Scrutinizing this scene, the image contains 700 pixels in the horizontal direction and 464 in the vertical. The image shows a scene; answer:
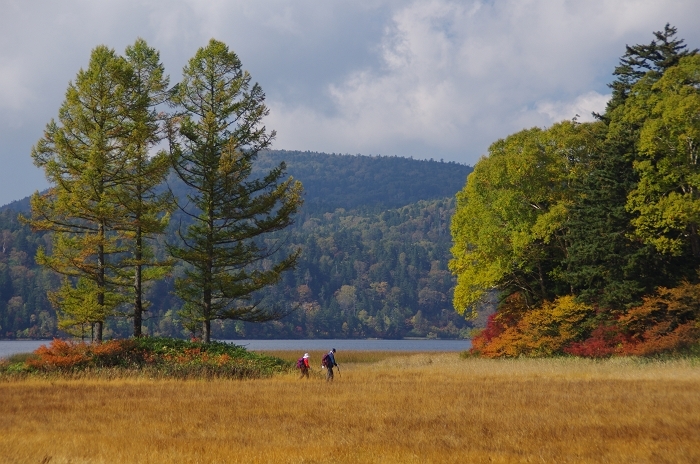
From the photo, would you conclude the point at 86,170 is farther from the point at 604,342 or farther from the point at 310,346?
the point at 310,346

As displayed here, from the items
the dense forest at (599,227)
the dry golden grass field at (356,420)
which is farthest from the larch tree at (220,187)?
the dense forest at (599,227)

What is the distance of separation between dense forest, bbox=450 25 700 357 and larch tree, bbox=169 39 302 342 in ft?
48.7

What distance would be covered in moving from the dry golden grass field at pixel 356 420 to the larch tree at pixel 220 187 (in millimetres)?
7985

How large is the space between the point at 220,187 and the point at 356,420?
2160 centimetres

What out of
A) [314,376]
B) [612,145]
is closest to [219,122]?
[314,376]

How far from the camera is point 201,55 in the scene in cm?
3853

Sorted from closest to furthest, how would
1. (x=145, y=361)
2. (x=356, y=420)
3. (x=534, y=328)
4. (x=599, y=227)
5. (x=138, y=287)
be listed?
(x=356, y=420)
(x=145, y=361)
(x=138, y=287)
(x=599, y=227)
(x=534, y=328)

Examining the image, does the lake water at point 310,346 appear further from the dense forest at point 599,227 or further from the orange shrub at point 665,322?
the orange shrub at point 665,322

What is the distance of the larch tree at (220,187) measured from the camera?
123 ft

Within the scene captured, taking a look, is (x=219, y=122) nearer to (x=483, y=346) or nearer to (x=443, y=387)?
(x=443, y=387)

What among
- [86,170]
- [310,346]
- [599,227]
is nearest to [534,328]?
[599,227]

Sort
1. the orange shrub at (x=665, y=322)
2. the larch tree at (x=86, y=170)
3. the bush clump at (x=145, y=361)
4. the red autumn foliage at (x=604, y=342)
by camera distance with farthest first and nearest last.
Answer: the red autumn foliage at (x=604, y=342) → the orange shrub at (x=665, y=322) → the larch tree at (x=86, y=170) → the bush clump at (x=145, y=361)

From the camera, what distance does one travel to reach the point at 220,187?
1495 inches

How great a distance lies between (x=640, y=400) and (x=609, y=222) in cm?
2014
